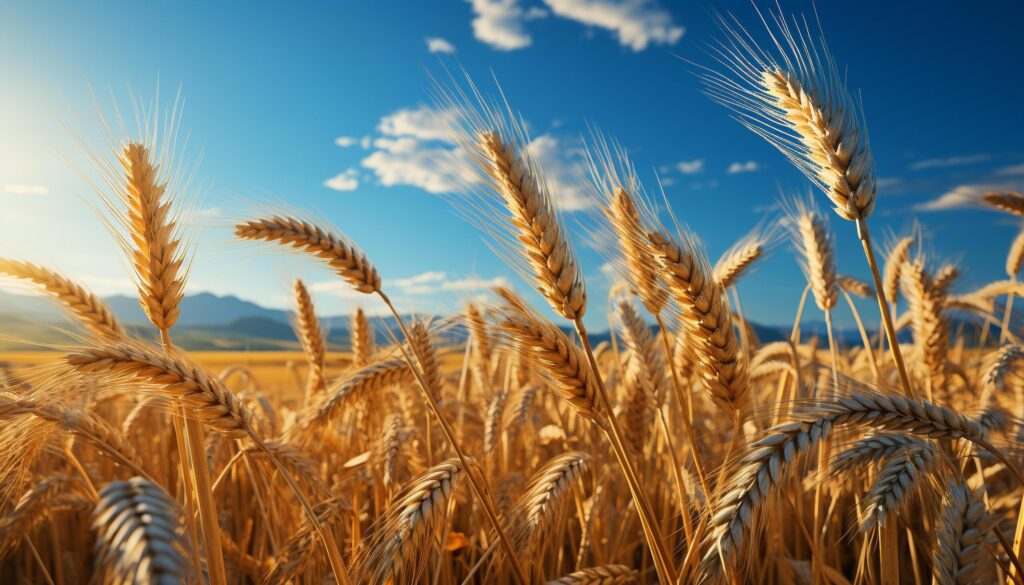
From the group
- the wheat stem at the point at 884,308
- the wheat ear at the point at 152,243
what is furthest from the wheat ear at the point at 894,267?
the wheat ear at the point at 152,243

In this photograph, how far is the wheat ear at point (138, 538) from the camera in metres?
0.72

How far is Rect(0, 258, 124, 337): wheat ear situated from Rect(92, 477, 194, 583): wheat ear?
4.91ft

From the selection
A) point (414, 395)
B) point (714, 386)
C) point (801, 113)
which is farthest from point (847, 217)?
point (414, 395)

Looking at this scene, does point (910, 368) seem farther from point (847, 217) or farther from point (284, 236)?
point (284, 236)

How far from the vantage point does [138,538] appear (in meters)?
0.73

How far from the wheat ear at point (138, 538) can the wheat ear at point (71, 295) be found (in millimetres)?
1496

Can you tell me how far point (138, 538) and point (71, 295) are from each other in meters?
1.78

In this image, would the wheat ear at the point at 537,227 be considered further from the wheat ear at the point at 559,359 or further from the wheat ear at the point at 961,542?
the wheat ear at the point at 961,542

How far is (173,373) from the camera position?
1378mm

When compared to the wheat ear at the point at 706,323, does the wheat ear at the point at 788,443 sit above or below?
below

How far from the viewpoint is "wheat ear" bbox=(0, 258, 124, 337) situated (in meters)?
2.05

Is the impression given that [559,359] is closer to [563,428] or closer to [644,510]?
[644,510]

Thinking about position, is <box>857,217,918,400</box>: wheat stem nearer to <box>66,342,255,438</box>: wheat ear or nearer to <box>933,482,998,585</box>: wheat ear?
<box>933,482,998,585</box>: wheat ear

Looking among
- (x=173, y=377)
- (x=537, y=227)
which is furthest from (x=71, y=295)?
(x=537, y=227)
